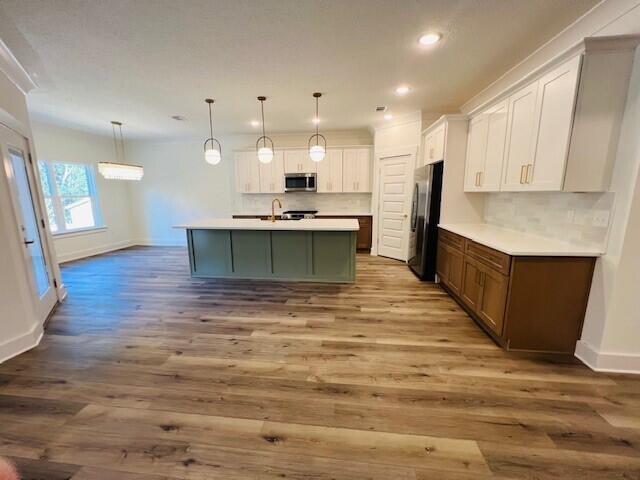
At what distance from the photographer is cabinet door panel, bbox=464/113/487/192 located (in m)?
3.23

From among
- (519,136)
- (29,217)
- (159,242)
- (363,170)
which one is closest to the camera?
(519,136)

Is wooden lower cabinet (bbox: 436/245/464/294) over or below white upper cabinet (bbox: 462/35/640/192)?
below

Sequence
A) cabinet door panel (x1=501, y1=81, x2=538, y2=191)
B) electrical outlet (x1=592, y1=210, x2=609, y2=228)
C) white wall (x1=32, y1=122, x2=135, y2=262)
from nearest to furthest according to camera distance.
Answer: electrical outlet (x1=592, y1=210, x2=609, y2=228)
cabinet door panel (x1=501, y1=81, x2=538, y2=191)
white wall (x1=32, y1=122, x2=135, y2=262)

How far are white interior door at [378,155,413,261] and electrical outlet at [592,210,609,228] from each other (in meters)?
2.98

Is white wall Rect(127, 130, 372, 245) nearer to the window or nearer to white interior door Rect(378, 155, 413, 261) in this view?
white interior door Rect(378, 155, 413, 261)

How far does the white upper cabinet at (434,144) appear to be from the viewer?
3.75m

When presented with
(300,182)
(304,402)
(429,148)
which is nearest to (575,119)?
(429,148)

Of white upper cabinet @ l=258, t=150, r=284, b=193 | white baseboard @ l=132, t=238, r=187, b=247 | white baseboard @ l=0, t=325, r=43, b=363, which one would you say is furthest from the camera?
white baseboard @ l=132, t=238, r=187, b=247

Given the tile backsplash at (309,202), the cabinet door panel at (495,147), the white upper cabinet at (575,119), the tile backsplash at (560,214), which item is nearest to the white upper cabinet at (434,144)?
the cabinet door panel at (495,147)

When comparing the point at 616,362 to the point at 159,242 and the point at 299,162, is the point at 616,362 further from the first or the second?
the point at 159,242

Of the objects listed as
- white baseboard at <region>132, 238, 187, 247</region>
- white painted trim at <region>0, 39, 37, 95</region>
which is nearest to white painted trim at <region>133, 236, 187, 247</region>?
white baseboard at <region>132, 238, 187, 247</region>

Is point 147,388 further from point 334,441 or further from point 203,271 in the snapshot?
point 203,271

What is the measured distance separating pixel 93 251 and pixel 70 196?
1262mm

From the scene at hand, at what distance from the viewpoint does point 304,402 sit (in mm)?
1800
